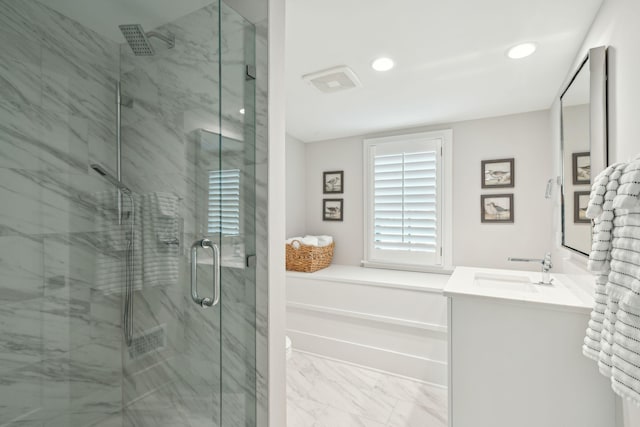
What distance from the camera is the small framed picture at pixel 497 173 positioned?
8.61ft

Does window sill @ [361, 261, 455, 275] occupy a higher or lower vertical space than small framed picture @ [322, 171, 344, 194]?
lower

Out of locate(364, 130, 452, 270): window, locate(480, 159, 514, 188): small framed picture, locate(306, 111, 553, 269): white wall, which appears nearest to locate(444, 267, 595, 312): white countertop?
locate(306, 111, 553, 269): white wall

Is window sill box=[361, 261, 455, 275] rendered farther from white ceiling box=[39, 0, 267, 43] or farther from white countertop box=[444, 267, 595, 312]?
white ceiling box=[39, 0, 267, 43]

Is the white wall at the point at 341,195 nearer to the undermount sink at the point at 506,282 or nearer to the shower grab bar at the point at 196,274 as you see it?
the undermount sink at the point at 506,282

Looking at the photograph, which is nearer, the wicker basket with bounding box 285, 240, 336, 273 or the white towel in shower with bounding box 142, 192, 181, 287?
the white towel in shower with bounding box 142, 192, 181, 287

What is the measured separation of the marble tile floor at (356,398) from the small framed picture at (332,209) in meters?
1.46

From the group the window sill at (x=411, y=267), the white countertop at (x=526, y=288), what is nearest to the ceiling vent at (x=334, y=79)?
the white countertop at (x=526, y=288)

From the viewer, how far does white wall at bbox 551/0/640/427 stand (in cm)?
106

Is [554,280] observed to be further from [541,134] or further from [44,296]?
[44,296]

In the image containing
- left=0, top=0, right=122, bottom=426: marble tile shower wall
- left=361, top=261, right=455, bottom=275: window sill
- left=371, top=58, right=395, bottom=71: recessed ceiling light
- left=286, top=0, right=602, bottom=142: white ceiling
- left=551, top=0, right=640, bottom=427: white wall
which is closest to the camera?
left=551, top=0, right=640, bottom=427: white wall

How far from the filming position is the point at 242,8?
4.56ft

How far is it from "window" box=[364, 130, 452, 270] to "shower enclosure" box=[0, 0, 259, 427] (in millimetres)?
1986

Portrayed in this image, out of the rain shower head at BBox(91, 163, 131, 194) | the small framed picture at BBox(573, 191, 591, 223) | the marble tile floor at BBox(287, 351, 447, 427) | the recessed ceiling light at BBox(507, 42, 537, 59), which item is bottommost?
the marble tile floor at BBox(287, 351, 447, 427)

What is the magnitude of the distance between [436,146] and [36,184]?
9.30 feet
